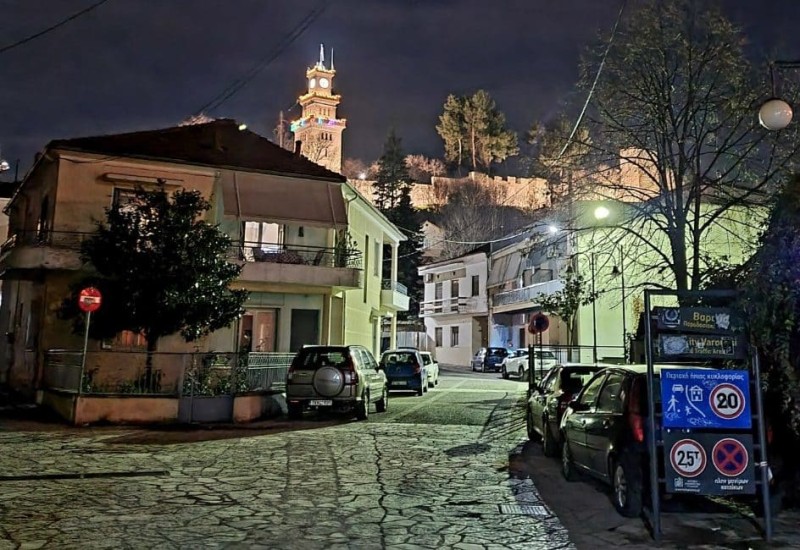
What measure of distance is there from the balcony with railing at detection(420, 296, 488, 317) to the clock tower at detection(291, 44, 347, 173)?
37.1m

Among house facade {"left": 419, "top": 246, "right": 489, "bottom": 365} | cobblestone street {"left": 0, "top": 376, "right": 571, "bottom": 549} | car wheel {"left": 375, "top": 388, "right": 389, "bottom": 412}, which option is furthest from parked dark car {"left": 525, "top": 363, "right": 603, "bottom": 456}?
house facade {"left": 419, "top": 246, "right": 489, "bottom": 365}

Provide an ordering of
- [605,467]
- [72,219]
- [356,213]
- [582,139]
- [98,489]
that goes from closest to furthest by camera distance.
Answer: [605,467]
[98,489]
[582,139]
[72,219]
[356,213]

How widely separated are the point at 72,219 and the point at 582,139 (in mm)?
14815

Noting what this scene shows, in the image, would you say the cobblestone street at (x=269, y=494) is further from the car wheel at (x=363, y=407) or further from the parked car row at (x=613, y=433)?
the car wheel at (x=363, y=407)

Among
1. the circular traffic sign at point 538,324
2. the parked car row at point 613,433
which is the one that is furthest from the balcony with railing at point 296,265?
the parked car row at point 613,433

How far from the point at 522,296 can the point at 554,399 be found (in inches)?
1224

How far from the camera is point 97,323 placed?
16.9 m

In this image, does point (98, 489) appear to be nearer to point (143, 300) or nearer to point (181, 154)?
point (143, 300)

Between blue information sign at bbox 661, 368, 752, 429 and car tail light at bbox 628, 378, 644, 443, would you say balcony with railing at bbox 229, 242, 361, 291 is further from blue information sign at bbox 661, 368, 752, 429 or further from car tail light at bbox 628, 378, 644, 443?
blue information sign at bbox 661, 368, 752, 429

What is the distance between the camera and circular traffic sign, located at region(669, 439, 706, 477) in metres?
6.77

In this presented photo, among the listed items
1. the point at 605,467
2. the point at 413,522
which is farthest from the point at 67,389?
the point at 605,467

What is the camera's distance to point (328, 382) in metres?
15.8

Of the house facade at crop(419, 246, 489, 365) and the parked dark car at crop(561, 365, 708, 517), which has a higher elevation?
the house facade at crop(419, 246, 489, 365)

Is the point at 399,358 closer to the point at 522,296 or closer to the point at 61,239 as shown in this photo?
the point at 61,239
